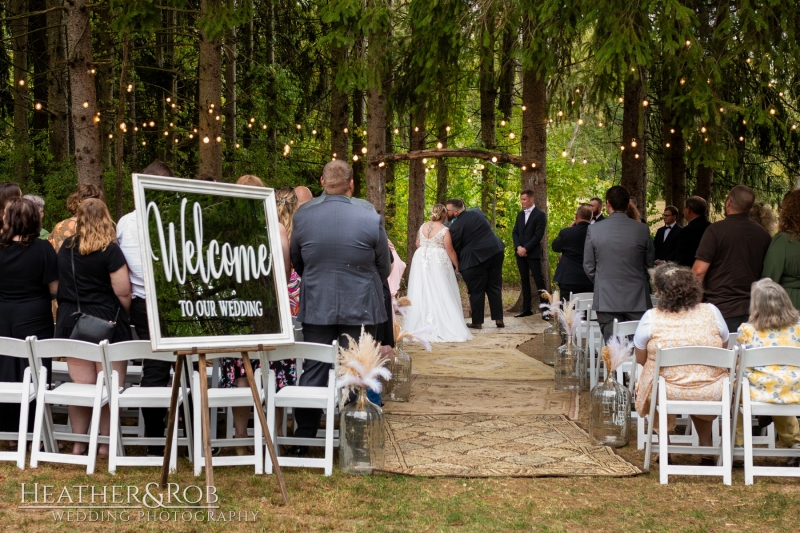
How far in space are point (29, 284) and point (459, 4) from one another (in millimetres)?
7121

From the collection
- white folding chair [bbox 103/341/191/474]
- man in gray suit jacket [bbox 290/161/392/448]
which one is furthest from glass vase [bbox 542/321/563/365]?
white folding chair [bbox 103/341/191/474]

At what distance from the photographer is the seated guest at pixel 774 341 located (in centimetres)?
575

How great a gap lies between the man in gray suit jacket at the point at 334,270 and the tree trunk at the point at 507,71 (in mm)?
5701

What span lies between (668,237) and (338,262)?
23.6 ft

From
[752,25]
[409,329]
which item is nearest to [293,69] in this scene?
[409,329]

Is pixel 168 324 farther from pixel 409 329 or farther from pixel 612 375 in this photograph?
pixel 409 329

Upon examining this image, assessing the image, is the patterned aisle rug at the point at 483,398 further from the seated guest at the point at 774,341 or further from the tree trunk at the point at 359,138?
the tree trunk at the point at 359,138

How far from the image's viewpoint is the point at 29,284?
642 cm

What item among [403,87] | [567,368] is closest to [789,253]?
[567,368]

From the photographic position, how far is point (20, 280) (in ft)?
20.9

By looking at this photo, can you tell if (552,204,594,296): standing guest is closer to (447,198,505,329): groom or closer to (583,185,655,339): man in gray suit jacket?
(447,198,505,329): groom

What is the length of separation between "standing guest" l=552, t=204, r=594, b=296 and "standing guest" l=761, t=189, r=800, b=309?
4.74 metres

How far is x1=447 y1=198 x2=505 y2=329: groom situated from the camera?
13.6 m

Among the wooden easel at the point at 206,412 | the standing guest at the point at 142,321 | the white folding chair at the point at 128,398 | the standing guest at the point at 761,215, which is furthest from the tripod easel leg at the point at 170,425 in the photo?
the standing guest at the point at 761,215
